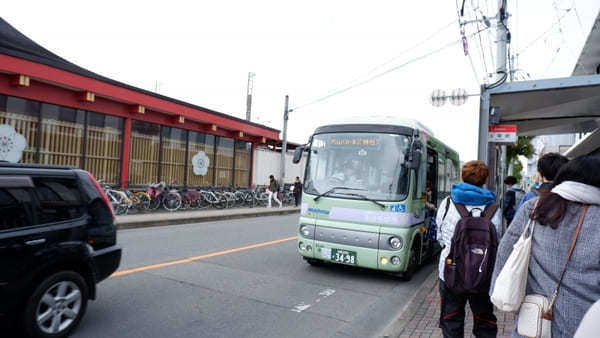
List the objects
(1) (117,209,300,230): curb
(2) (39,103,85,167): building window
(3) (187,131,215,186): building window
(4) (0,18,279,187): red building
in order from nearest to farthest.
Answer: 1. (1) (117,209,300,230): curb
2. (4) (0,18,279,187): red building
3. (2) (39,103,85,167): building window
4. (3) (187,131,215,186): building window

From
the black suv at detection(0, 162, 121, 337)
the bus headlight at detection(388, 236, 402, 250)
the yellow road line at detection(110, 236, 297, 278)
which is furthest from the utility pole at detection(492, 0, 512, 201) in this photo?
Result: the black suv at detection(0, 162, 121, 337)

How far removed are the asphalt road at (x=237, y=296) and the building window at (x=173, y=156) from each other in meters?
10.7

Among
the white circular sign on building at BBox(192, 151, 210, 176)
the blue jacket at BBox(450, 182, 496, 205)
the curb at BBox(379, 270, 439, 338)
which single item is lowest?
the curb at BBox(379, 270, 439, 338)

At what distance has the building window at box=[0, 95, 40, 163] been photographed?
13398mm

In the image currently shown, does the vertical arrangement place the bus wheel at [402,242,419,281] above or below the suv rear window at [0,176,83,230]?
below

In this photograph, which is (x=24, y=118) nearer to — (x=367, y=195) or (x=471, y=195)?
(x=367, y=195)

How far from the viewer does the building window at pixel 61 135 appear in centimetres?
1459

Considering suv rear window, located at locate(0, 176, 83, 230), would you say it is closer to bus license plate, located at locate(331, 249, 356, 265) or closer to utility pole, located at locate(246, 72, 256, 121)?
bus license plate, located at locate(331, 249, 356, 265)

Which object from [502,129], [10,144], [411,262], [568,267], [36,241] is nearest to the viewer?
[568,267]

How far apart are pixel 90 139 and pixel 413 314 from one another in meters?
14.9

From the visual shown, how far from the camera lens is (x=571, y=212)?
2.31 m

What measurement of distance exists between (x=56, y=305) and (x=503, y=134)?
718 centimetres

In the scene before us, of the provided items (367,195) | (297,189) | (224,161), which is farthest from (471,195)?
(224,161)

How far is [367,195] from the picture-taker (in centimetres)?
691
